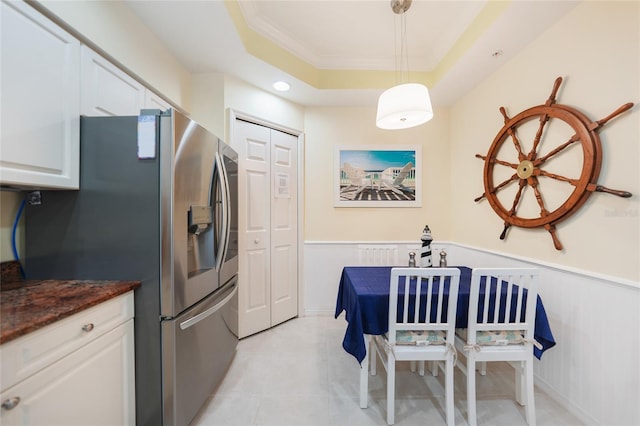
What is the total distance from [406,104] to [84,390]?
2237mm

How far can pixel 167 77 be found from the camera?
6.53 ft

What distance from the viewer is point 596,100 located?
1446mm

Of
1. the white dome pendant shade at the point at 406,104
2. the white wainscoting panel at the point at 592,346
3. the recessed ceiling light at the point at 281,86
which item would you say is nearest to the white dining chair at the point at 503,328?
the white wainscoting panel at the point at 592,346

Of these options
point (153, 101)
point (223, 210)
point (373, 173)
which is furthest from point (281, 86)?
point (223, 210)

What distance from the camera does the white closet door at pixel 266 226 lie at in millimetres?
2420

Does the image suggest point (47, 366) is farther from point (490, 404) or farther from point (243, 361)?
point (490, 404)

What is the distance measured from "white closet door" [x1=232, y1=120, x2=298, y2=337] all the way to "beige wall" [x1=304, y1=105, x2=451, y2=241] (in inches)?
11.1

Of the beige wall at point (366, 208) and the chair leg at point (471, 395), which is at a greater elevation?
the beige wall at point (366, 208)

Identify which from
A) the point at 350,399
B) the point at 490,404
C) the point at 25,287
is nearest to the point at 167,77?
the point at 25,287

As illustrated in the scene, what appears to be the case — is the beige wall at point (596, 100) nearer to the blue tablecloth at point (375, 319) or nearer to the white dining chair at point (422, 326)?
the blue tablecloth at point (375, 319)

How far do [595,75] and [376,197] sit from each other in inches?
75.4

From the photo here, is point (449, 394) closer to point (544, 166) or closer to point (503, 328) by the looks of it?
point (503, 328)

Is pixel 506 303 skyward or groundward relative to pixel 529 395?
skyward

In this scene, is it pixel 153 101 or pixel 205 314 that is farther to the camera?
pixel 153 101
